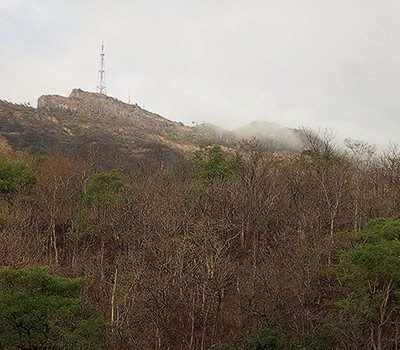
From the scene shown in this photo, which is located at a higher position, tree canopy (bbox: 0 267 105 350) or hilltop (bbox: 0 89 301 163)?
hilltop (bbox: 0 89 301 163)

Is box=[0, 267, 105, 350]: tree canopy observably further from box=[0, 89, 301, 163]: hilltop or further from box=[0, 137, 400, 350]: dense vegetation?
box=[0, 89, 301, 163]: hilltop

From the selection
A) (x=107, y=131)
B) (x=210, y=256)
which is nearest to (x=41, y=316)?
(x=210, y=256)

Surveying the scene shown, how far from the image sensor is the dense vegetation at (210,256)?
16.3m

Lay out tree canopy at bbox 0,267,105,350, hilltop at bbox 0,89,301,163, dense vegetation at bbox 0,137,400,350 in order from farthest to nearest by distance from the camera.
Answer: hilltop at bbox 0,89,301,163
dense vegetation at bbox 0,137,400,350
tree canopy at bbox 0,267,105,350

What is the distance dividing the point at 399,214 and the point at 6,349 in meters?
19.3

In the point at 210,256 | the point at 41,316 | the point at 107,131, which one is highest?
the point at 107,131

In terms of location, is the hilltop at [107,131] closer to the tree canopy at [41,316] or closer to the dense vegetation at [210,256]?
the dense vegetation at [210,256]

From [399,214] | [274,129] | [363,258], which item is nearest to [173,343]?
[363,258]

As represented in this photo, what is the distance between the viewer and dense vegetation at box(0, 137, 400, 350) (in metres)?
16.3

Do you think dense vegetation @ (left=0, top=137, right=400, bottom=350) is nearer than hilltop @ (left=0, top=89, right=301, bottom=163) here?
Yes

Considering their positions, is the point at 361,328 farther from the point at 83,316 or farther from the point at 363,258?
the point at 83,316

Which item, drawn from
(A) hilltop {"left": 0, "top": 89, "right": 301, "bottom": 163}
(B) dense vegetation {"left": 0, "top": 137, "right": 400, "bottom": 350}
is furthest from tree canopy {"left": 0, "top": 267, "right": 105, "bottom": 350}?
(A) hilltop {"left": 0, "top": 89, "right": 301, "bottom": 163}

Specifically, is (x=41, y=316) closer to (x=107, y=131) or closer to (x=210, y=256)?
(x=210, y=256)

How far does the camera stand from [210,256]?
20547 mm
